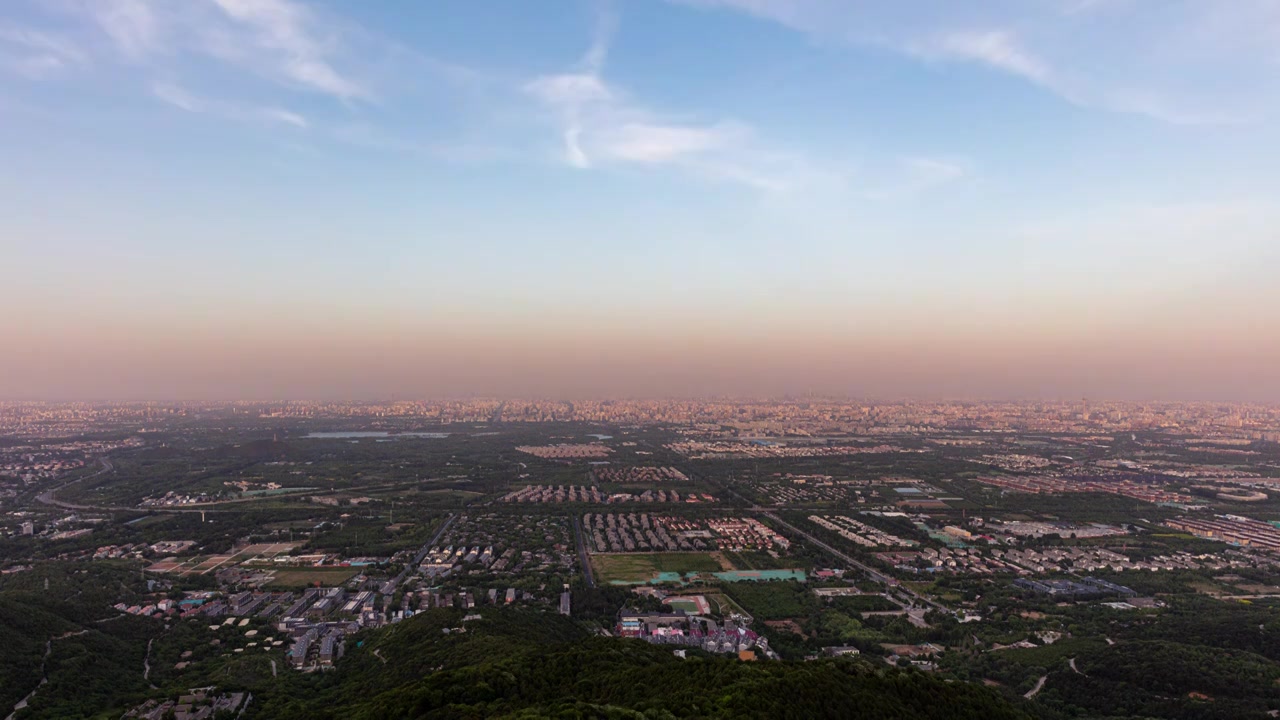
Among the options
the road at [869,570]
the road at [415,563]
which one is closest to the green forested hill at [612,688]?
the road at [415,563]

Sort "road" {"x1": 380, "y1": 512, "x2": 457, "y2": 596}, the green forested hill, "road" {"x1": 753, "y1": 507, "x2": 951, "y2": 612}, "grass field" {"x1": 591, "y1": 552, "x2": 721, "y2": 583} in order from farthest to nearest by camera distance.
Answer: "grass field" {"x1": 591, "y1": 552, "x2": 721, "y2": 583}
"road" {"x1": 380, "y1": 512, "x2": 457, "y2": 596}
"road" {"x1": 753, "y1": 507, "x2": 951, "y2": 612}
the green forested hill

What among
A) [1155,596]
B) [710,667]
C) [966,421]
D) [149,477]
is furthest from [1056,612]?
[966,421]

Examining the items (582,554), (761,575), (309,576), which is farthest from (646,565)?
(309,576)

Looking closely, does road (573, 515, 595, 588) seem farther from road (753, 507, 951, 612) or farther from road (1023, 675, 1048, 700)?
road (1023, 675, 1048, 700)

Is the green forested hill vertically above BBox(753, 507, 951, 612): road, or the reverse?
the green forested hill

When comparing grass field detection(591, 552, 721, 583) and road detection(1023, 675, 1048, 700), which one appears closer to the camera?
road detection(1023, 675, 1048, 700)

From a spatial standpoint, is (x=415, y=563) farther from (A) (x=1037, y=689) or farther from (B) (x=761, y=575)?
(A) (x=1037, y=689)

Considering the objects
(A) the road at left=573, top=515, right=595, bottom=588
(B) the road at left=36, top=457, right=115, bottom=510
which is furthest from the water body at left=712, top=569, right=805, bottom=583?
(B) the road at left=36, top=457, right=115, bottom=510
